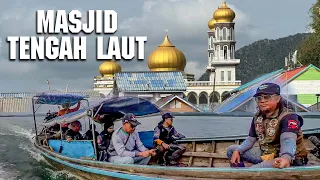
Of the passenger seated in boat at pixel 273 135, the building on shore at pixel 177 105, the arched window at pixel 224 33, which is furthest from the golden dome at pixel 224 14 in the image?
the passenger seated in boat at pixel 273 135

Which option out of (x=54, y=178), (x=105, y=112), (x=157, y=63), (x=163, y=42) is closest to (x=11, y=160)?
(x=54, y=178)

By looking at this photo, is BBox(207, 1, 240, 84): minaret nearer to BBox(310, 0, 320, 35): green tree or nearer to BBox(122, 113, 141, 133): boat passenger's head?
BBox(310, 0, 320, 35): green tree

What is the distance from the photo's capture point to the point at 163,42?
171ft

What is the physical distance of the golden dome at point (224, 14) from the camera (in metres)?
51.7

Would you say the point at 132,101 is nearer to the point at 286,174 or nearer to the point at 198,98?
the point at 286,174

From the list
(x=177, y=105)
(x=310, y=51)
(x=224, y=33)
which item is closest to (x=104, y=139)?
(x=177, y=105)

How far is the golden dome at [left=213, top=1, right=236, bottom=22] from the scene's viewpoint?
2034 inches

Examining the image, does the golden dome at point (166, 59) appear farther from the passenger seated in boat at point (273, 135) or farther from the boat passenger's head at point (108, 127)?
the passenger seated in boat at point (273, 135)

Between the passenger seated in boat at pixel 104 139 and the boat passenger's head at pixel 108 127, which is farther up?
the boat passenger's head at pixel 108 127

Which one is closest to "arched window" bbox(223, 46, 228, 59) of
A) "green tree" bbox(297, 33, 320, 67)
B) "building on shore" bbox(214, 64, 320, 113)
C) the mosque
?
the mosque

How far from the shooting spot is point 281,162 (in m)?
5.69

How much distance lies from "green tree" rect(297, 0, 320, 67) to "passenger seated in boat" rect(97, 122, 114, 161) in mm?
26107

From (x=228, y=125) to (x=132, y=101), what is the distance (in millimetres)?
20361

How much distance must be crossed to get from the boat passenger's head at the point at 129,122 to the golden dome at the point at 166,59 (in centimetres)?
A: 4161
